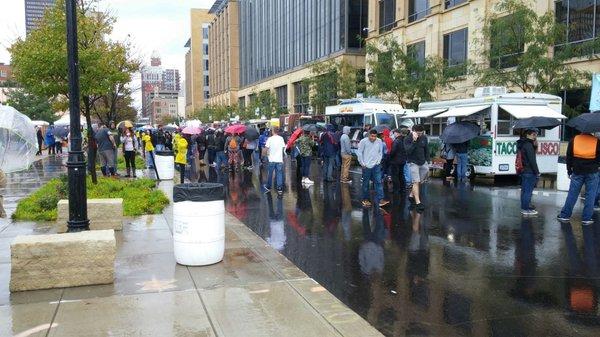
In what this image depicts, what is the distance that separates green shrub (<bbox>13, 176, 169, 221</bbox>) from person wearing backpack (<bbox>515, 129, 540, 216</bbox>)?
7353mm

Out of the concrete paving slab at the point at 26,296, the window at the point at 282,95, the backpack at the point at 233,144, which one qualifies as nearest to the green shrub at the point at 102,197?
the concrete paving slab at the point at 26,296

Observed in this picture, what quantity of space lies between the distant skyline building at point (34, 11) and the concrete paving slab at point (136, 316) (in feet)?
62.8

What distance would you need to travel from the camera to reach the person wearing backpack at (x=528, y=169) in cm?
1074

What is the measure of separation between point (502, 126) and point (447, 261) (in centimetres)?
1053

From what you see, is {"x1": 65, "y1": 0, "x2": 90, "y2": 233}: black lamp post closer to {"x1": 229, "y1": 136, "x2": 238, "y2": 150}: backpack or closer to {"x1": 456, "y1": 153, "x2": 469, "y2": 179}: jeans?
{"x1": 456, "y1": 153, "x2": 469, "y2": 179}: jeans

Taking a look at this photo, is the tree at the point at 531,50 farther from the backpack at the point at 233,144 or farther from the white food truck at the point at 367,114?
the backpack at the point at 233,144

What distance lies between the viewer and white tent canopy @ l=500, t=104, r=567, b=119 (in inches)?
629

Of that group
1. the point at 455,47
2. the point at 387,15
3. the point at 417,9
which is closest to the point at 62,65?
the point at 455,47

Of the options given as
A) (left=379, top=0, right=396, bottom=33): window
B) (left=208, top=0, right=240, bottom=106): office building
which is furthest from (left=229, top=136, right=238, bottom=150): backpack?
(left=208, top=0, right=240, bottom=106): office building

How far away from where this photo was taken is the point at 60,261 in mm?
5871

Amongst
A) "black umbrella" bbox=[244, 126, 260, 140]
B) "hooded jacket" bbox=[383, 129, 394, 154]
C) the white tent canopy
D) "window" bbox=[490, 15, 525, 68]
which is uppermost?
"window" bbox=[490, 15, 525, 68]

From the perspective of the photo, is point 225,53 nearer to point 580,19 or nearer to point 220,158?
point 220,158

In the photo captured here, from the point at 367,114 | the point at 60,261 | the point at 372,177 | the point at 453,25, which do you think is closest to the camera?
the point at 60,261

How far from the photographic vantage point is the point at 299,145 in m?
16.8
